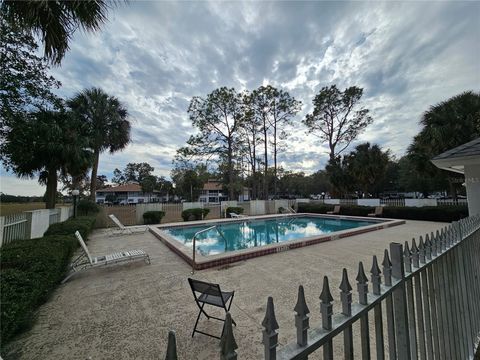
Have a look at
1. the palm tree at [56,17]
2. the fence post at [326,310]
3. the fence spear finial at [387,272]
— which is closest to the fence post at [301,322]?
the fence post at [326,310]

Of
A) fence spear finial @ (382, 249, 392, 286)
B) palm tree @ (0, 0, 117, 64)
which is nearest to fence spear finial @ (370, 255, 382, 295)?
fence spear finial @ (382, 249, 392, 286)

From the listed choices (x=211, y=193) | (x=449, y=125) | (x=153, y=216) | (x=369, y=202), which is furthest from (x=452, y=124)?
(x=211, y=193)

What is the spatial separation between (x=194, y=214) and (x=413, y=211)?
46.1 ft

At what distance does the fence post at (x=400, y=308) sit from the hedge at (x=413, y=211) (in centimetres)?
1343

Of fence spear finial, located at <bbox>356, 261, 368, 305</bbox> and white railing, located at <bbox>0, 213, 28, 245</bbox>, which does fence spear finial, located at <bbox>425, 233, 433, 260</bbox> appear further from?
white railing, located at <bbox>0, 213, 28, 245</bbox>

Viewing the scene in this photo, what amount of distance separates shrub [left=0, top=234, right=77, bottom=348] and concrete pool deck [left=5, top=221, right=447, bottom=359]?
0.36 metres

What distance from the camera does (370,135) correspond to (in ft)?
70.4

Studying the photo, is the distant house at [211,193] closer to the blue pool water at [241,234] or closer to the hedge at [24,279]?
the blue pool water at [241,234]

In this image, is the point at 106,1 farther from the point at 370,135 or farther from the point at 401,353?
the point at 370,135

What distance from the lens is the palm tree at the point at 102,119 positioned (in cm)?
1368

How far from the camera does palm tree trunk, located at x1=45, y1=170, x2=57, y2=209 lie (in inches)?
401

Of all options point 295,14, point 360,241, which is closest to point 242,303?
point 360,241

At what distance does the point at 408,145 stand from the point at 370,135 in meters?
7.41

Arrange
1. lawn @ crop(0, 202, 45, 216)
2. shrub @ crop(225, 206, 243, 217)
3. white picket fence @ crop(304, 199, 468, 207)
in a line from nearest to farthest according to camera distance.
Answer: lawn @ crop(0, 202, 45, 216) → white picket fence @ crop(304, 199, 468, 207) → shrub @ crop(225, 206, 243, 217)
